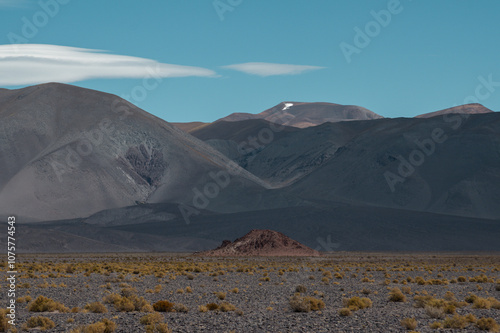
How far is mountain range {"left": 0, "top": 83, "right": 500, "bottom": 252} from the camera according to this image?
119m

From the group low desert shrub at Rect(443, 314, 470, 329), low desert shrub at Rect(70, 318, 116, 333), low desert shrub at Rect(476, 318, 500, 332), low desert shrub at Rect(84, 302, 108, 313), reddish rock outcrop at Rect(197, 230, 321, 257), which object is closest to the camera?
low desert shrub at Rect(70, 318, 116, 333)

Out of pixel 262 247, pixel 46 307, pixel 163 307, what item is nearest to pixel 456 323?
pixel 163 307

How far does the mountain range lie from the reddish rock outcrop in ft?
88.1

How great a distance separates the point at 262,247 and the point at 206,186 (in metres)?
77.0

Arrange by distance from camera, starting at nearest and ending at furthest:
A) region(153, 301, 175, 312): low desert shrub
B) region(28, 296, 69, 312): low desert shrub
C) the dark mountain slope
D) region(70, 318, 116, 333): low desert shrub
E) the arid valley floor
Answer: region(70, 318, 116, 333): low desert shrub, the arid valley floor, region(28, 296, 69, 312): low desert shrub, region(153, 301, 175, 312): low desert shrub, the dark mountain slope

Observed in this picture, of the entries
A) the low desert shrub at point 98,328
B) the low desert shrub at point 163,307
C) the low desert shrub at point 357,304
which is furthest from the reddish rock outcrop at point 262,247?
the low desert shrub at point 98,328

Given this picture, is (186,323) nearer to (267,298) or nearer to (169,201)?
(267,298)

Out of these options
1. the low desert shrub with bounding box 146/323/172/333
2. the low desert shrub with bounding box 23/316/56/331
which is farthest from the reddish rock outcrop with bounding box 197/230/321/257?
the low desert shrub with bounding box 146/323/172/333

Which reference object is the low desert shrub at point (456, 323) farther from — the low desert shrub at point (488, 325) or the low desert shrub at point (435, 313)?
the low desert shrub at point (435, 313)

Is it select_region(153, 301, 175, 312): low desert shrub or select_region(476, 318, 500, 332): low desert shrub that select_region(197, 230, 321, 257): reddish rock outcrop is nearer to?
select_region(153, 301, 175, 312): low desert shrub

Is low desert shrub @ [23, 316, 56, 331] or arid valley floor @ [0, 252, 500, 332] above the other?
low desert shrub @ [23, 316, 56, 331]

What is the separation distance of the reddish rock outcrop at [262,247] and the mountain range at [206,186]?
26.8 m

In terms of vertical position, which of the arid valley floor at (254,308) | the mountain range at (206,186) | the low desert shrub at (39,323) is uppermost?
the mountain range at (206,186)

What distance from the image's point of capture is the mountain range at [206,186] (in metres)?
119
